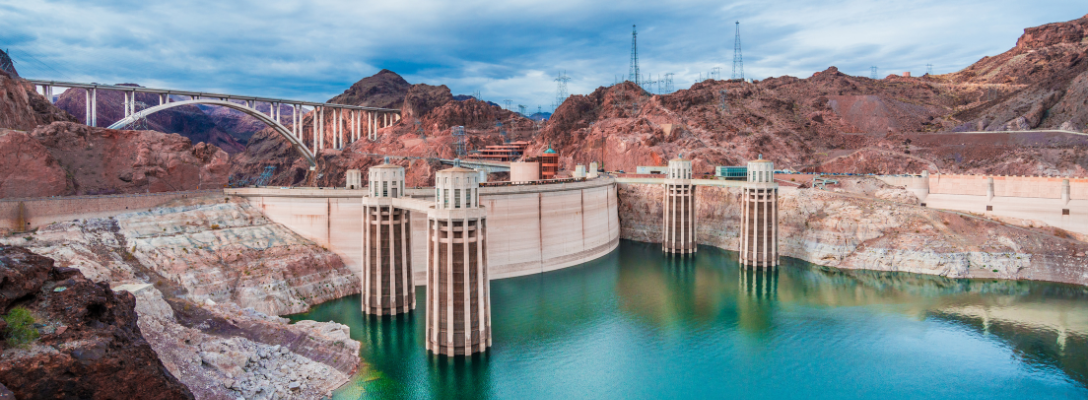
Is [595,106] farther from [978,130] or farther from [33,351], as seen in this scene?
[33,351]

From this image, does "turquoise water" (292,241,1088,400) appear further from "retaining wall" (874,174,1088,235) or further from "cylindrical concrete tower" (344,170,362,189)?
"cylindrical concrete tower" (344,170,362,189)

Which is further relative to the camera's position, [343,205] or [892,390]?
[343,205]

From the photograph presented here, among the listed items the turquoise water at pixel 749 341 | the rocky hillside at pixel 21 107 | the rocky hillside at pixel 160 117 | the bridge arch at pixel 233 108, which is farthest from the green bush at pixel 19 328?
the rocky hillside at pixel 160 117

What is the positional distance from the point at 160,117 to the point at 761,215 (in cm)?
17600

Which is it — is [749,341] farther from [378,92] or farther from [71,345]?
[378,92]

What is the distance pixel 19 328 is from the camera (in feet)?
58.2

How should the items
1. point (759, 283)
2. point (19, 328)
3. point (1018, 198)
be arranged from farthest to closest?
point (1018, 198) → point (759, 283) → point (19, 328)

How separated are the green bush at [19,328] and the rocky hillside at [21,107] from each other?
40.3m

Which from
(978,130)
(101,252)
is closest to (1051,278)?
(978,130)

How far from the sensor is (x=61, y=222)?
40.8 meters

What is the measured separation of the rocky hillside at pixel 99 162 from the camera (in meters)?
42.9

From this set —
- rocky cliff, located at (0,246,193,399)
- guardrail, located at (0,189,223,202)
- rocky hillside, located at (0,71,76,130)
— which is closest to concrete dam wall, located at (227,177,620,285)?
guardrail, located at (0,189,223,202)

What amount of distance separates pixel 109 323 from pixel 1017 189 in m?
78.4

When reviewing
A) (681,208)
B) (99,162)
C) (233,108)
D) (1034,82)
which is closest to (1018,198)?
(681,208)
